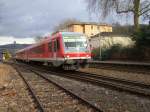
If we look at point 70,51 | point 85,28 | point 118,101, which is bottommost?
point 118,101

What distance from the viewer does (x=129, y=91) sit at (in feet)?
41.7

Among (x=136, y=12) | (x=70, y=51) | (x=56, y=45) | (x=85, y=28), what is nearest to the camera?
(x=70, y=51)

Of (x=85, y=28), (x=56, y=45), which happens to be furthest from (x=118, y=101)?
(x=85, y=28)

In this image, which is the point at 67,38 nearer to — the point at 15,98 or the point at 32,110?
the point at 15,98

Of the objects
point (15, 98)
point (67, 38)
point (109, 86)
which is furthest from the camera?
point (67, 38)

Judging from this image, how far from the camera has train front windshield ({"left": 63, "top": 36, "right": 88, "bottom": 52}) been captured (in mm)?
24516

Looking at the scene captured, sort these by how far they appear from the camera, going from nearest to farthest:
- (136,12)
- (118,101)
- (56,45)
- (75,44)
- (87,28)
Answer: (118,101) → (75,44) → (56,45) → (136,12) → (87,28)

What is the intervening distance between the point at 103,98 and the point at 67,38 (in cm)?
1361

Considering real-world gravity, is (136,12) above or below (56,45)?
above

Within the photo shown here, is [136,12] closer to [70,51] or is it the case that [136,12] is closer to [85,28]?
[70,51]

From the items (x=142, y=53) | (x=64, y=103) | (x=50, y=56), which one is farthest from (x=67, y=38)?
(x=142, y=53)

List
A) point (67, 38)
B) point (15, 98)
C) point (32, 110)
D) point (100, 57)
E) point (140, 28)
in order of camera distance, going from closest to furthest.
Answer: point (32, 110)
point (15, 98)
point (67, 38)
point (140, 28)
point (100, 57)

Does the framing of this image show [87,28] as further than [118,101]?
Yes

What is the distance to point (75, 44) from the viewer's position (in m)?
24.9
